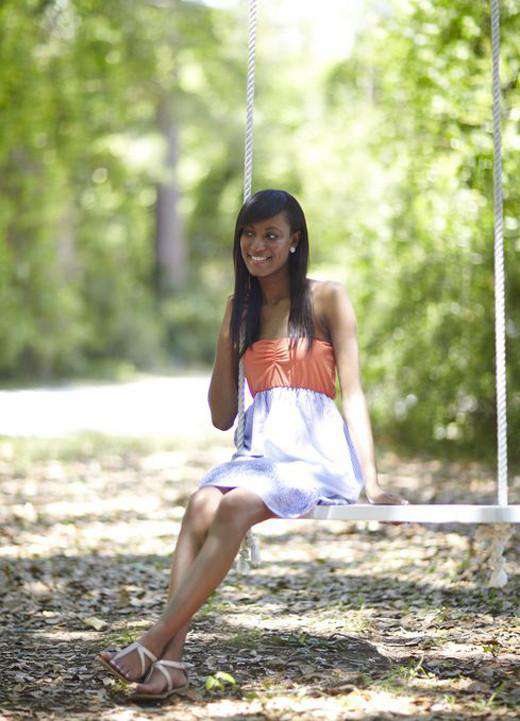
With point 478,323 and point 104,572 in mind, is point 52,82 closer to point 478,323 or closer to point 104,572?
point 478,323

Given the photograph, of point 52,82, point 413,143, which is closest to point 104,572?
point 413,143

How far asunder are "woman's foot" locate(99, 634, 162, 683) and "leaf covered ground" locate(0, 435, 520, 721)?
0.10 m

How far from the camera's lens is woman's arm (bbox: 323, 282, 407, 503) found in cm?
368

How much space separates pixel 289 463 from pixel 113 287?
17025 mm

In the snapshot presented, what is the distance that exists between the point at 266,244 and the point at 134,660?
4.50 ft

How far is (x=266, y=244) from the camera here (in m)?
3.83

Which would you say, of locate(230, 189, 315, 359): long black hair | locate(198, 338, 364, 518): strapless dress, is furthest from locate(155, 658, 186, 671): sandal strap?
locate(230, 189, 315, 359): long black hair

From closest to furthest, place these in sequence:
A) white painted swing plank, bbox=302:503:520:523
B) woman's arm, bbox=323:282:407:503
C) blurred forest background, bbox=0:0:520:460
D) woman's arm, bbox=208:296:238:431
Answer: white painted swing plank, bbox=302:503:520:523 < woman's arm, bbox=323:282:407:503 < woman's arm, bbox=208:296:238:431 < blurred forest background, bbox=0:0:520:460

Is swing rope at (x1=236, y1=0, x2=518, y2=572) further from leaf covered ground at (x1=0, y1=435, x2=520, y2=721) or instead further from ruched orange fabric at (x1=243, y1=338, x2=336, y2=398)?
leaf covered ground at (x1=0, y1=435, x2=520, y2=721)

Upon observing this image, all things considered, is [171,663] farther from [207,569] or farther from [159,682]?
[207,569]

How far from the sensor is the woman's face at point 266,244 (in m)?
3.83

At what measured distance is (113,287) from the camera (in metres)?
20.4

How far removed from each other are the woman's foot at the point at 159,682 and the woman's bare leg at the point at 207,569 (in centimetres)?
4

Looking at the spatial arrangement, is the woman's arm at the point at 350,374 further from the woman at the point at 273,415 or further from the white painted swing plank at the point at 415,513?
the white painted swing plank at the point at 415,513
